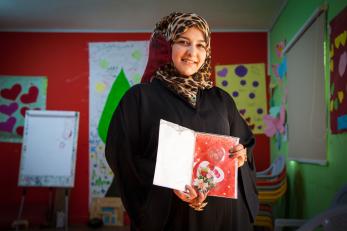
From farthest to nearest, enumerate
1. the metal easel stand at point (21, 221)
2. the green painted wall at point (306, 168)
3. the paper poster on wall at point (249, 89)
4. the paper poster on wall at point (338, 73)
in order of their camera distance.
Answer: the paper poster on wall at point (249, 89), the metal easel stand at point (21, 221), the green painted wall at point (306, 168), the paper poster on wall at point (338, 73)

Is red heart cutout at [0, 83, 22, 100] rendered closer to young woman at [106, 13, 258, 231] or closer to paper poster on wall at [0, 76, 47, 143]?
paper poster on wall at [0, 76, 47, 143]

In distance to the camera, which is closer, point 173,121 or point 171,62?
point 173,121

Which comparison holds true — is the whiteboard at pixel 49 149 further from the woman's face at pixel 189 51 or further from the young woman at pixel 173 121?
the woman's face at pixel 189 51

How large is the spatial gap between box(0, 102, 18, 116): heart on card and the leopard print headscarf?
141 inches

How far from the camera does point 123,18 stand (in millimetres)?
3852

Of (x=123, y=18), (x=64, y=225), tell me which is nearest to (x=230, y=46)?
(x=123, y=18)

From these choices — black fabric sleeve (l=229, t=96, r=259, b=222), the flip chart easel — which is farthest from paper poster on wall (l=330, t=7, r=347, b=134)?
the flip chart easel

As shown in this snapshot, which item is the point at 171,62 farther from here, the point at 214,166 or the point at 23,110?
the point at 23,110

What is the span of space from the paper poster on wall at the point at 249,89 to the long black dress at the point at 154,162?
301cm

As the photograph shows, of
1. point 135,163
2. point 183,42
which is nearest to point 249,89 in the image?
point 183,42

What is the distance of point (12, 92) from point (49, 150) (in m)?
1.04

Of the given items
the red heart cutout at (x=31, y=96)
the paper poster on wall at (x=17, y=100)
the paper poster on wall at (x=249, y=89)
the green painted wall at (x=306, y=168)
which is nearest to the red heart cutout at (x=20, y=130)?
the paper poster on wall at (x=17, y=100)

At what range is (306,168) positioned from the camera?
2.57m

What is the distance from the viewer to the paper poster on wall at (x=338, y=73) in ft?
5.76
